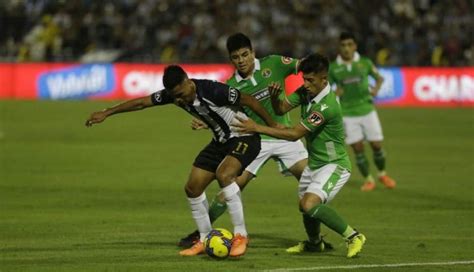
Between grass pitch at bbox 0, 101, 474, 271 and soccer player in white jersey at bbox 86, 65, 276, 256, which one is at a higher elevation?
soccer player in white jersey at bbox 86, 65, 276, 256

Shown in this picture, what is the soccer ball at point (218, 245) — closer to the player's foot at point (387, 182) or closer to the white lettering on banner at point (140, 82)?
the player's foot at point (387, 182)

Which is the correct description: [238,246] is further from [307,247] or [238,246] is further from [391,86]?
[391,86]

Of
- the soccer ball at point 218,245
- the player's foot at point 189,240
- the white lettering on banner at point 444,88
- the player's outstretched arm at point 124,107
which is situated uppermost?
the player's outstretched arm at point 124,107

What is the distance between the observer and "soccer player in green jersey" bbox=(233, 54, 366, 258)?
35.1 ft

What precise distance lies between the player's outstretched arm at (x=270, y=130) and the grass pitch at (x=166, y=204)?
1266 millimetres

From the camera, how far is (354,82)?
57.8 feet

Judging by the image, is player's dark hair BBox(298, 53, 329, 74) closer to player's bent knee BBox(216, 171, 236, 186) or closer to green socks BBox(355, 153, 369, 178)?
player's bent knee BBox(216, 171, 236, 186)

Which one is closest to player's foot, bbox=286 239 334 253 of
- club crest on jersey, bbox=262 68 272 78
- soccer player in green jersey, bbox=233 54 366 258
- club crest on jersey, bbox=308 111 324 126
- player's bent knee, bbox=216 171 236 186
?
soccer player in green jersey, bbox=233 54 366 258

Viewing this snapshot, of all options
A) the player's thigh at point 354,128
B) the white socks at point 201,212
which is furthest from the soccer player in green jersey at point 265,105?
the player's thigh at point 354,128

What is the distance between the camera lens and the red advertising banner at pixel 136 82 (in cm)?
3450

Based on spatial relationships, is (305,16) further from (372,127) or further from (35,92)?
(372,127)

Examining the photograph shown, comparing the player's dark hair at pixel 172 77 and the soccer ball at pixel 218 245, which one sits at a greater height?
the player's dark hair at pixel 172 77

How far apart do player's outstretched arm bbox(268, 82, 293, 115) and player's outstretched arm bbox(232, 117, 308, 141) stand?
2.43ft

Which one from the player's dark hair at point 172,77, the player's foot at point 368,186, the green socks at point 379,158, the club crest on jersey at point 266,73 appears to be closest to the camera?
the player's dark hair at point 172,77
